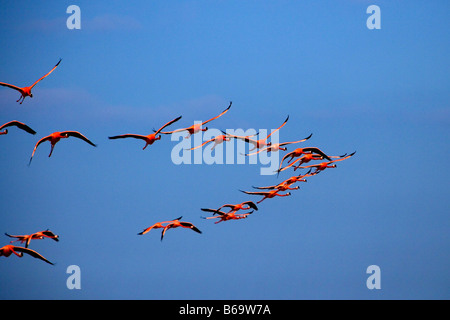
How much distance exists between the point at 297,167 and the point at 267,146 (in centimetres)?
108

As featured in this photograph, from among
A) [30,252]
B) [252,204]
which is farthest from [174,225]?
[30,252]

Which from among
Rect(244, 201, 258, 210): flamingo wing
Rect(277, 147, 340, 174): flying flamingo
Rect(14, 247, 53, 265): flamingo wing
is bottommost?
Rect(14, 247, 53, 265): flamingo wing

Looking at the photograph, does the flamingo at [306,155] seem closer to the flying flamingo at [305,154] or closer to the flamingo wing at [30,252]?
the flying flamingo at [305,154]

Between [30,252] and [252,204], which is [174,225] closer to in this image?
[252,204]

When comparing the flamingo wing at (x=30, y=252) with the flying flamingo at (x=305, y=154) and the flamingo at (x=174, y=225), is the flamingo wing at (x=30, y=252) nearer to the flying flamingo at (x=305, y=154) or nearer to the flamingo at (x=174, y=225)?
the flamingo at (x=174, y=225)

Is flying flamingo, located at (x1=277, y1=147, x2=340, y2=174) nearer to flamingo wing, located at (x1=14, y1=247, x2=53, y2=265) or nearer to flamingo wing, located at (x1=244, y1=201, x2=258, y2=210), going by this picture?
flamingo wing, located at (x1=244, y1=201, x2=258, y2=210)

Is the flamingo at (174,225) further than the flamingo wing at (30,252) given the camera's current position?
Yes

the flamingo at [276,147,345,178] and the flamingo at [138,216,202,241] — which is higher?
the flamingo at [276,147,345,178]

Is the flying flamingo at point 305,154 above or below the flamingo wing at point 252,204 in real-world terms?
above

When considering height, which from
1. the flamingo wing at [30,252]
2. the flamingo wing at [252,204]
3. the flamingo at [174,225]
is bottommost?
the flamingo wing at [30,252]
